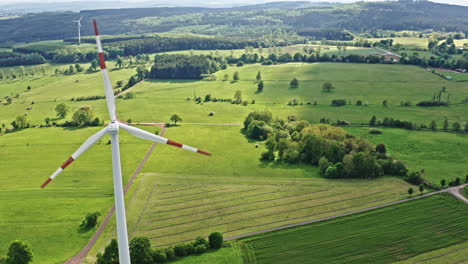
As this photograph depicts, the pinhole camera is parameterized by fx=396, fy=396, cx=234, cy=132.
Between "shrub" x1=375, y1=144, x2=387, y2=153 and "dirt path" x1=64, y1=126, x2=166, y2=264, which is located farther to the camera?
"shrub" x1=375, y1=144, x2=387, y2=153

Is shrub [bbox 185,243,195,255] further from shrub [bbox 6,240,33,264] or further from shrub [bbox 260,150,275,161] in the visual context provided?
shrub [bbox 260,150,275,161]

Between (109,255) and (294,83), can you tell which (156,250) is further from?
(294,83)

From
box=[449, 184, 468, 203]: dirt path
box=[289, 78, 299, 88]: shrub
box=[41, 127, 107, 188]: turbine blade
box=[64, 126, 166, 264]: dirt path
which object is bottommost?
box=[64, 126, 166, 264]: dirt path

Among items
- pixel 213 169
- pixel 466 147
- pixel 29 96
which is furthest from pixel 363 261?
pixel 29 96

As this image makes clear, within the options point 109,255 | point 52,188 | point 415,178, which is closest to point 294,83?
point 415,178

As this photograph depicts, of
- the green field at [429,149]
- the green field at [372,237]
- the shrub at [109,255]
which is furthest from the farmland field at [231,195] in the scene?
the green field at [429,149]

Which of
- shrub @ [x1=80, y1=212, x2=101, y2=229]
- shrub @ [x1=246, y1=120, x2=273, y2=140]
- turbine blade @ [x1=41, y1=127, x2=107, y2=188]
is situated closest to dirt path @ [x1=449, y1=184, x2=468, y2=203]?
shrub @ [x1=246, y1=120, x2=273, y2=140]
